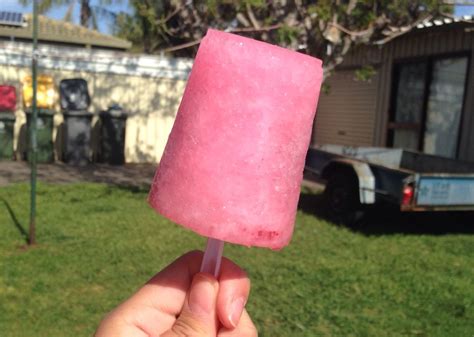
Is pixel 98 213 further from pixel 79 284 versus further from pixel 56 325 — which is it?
pixel 56 325

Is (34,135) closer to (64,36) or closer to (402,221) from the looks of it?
(402,221)

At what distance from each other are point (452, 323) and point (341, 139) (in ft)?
37.9

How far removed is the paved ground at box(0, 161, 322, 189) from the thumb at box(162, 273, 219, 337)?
32.5 feet

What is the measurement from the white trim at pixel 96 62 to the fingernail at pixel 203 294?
12.9 meters

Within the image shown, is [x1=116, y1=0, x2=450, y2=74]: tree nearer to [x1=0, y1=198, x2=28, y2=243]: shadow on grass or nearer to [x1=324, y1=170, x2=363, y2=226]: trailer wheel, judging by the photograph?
[x1=324, y1=170, x2=363, y2=226]: trailer wheel

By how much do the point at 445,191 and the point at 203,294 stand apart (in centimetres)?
644

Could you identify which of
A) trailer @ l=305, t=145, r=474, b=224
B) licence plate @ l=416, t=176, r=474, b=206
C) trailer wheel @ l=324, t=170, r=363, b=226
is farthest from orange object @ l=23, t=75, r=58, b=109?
licence plate @ l=416, t=176, r=474, b=206

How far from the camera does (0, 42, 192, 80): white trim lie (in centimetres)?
1375

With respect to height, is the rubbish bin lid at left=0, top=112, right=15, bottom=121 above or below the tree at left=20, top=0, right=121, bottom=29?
below

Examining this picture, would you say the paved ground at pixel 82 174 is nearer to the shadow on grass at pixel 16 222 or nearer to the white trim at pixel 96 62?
the shadow on grass at pixel 16 222

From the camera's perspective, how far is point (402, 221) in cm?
942

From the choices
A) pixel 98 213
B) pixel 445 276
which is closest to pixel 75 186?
pixel 98 213

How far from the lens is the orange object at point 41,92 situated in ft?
44.9

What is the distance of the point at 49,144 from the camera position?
1369cm
